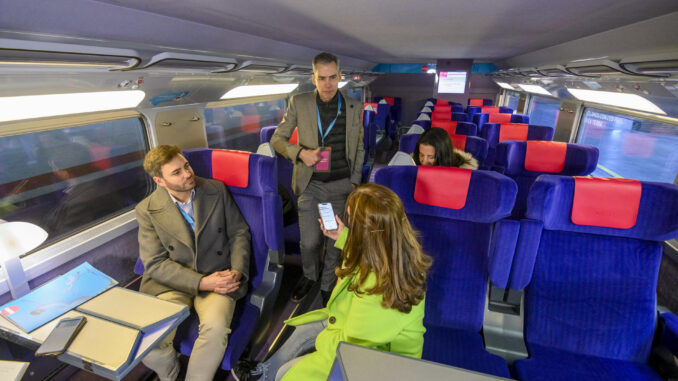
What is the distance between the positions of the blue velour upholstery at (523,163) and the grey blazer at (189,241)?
2692 millimetres

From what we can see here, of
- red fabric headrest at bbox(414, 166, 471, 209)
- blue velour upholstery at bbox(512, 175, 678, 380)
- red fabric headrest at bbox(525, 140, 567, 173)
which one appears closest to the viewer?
blue velour upholstery at bbox(512, 175, 678, 380)

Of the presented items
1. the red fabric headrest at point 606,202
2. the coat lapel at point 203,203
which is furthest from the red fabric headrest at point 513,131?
the coat lapel at point 203,203

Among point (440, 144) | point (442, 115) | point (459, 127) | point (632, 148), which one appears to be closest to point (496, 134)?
point (459, 127)

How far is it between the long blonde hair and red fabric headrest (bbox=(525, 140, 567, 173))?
2451 millimetres

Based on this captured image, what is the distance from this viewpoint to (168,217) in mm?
2221

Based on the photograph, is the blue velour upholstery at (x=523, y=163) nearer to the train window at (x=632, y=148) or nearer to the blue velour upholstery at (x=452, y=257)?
the blue velour upholstery at (x=452, y=257)

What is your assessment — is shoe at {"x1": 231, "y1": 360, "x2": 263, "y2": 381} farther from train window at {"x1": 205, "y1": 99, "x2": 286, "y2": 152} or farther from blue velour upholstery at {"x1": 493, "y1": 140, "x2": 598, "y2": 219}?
train window at {"x1": 205, "y1": 99, "x2": 286, "y2": 152}

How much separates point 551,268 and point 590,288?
217 mm

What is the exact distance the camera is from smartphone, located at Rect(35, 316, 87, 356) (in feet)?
4.45

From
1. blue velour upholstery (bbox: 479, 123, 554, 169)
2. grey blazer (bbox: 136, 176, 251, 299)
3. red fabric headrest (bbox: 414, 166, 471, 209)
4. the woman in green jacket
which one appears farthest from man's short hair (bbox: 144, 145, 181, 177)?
blue velour upholstery (bbox: 479, 123, 554, 169)

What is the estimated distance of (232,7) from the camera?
1.91 metres

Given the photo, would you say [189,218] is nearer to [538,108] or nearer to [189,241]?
[189,241]

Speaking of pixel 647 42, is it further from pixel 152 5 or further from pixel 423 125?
pixel 152 5

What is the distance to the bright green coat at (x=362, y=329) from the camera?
1.34 meters
